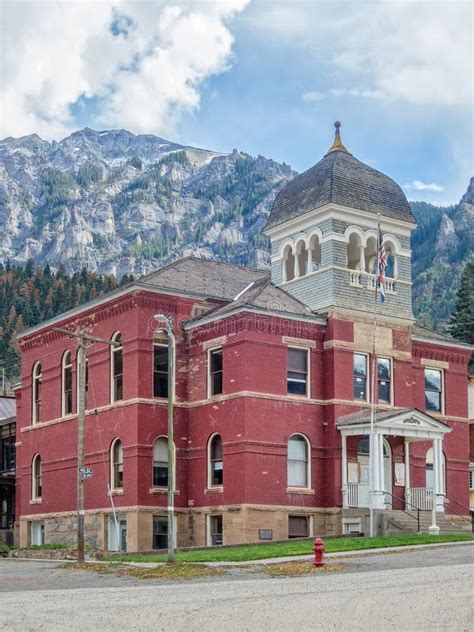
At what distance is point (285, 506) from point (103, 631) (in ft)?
85.3

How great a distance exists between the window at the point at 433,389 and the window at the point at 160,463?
1285 cm

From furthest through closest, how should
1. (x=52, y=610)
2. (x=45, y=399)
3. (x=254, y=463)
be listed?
(x=45, y=399) < (x=254, y=463) < (x=52, y=610)

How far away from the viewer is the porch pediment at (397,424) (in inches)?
1725

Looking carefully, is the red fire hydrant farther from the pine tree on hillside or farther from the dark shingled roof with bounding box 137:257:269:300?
the pine tree on hillside

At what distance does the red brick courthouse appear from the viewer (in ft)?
144

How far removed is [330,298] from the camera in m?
46.2

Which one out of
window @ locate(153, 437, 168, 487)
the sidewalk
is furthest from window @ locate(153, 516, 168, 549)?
the sidewalk

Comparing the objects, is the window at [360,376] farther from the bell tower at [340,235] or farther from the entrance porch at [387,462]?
the bell tower at [340,235]

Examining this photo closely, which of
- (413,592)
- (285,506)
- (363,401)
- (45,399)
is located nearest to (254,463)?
(285,506)

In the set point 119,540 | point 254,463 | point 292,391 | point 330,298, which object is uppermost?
point 330,298

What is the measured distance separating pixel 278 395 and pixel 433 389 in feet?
32.9

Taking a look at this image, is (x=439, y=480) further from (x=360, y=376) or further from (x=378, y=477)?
(x=360, y=376)

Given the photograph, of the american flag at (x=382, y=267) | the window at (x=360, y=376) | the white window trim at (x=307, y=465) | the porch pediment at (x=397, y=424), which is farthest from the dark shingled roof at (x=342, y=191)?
the white window trim at (x=307, y=465)

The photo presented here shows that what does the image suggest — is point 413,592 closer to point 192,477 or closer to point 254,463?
point 254,463
